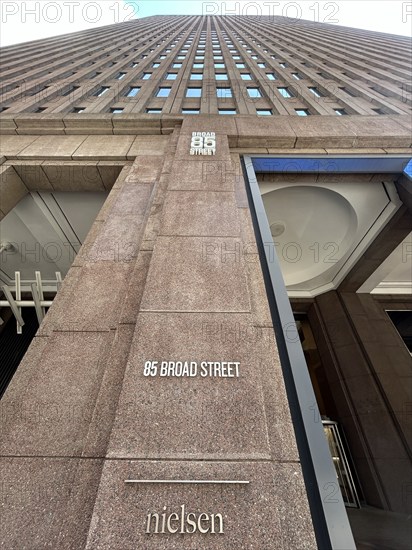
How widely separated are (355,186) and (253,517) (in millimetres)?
10135

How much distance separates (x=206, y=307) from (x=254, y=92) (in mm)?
14959

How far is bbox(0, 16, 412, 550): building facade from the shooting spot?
96.3 inches

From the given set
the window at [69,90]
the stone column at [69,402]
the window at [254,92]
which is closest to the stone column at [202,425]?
the stone column at [69,402]

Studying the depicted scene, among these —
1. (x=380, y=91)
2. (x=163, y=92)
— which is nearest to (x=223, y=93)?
(x=163, y=92)

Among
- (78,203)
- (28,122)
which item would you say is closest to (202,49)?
(28,122)

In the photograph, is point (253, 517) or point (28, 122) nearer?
point (253, 517)

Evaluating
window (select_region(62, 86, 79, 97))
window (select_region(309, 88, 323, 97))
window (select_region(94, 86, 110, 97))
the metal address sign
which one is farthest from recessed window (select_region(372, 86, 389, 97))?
window (select_region(62, 86, 79, 97))

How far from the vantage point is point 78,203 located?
30.3ft

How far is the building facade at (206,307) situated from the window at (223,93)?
207mm

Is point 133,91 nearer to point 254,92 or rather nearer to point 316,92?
point 254,92

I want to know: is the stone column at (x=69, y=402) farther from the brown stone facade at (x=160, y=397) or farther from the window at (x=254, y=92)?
the window at (x=254, y=92)

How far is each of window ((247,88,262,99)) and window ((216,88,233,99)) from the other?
1082 mm

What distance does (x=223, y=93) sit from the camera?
13883mm

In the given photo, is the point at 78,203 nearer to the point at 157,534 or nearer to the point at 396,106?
the point at 157,534
